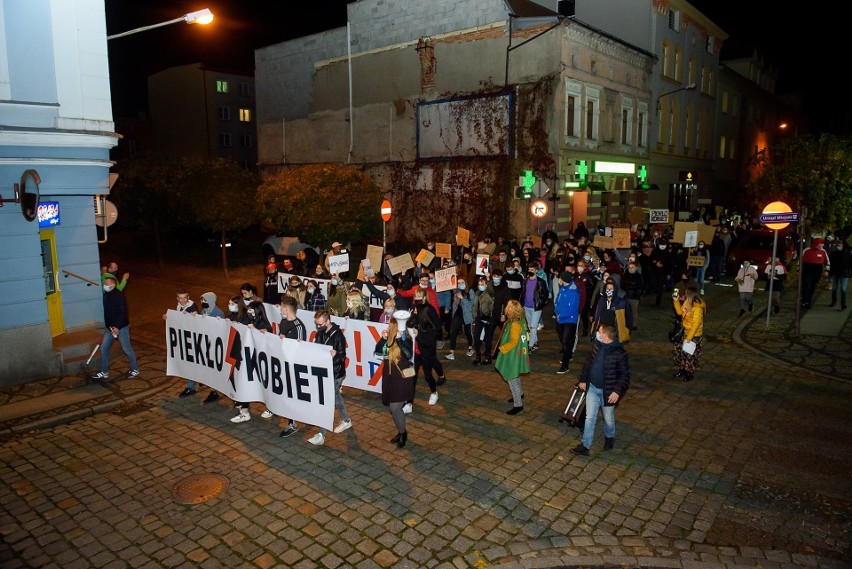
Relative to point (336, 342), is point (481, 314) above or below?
below

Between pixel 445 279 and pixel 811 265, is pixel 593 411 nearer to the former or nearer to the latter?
pixel 445 279

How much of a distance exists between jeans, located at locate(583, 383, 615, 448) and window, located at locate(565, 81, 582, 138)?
21265 mm

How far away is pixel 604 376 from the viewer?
24.6ft

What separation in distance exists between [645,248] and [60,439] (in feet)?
51.4

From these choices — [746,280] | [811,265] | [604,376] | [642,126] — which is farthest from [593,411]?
[642,126]

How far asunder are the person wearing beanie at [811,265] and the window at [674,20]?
2490cm

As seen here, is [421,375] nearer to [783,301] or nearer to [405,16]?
[783,301]

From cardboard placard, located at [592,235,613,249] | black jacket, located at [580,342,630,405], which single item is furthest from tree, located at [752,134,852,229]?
black jacket, located at [580,342,630,405]

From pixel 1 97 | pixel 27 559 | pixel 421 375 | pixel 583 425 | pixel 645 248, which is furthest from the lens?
pixel 645 248

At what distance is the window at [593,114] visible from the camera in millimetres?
28547

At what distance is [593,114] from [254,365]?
24744 mm

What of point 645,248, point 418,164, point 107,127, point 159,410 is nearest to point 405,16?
point 418,164

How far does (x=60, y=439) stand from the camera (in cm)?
856

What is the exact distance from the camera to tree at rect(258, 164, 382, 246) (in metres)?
21.2
